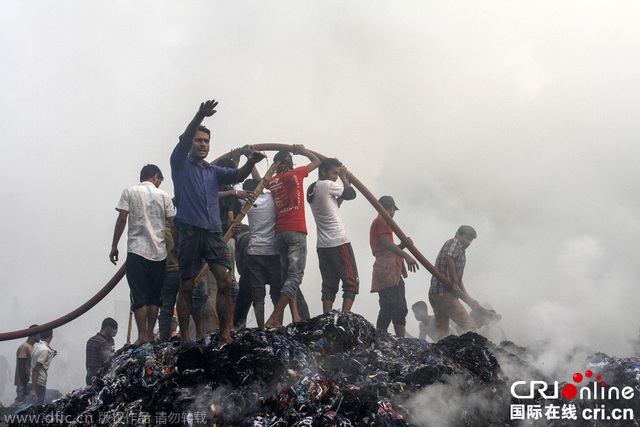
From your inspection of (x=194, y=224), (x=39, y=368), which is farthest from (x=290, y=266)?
(x=39, y=368)

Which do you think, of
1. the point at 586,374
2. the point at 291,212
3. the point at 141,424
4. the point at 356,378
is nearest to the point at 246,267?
the point at 291,212

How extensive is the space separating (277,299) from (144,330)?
1358 millimetres

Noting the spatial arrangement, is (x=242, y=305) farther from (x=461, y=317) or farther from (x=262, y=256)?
(x=461, y=317)

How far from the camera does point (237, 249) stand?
5.71 meters

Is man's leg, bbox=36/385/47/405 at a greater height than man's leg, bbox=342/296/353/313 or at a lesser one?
lesser

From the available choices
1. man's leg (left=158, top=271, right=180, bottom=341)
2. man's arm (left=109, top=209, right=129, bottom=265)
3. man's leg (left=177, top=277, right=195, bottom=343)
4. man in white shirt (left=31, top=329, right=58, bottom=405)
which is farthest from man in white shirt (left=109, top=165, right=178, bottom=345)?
man in white shirt (left=31, top=329, right=58, bottom=405)

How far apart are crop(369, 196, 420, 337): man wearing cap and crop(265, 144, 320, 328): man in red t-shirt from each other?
147cm

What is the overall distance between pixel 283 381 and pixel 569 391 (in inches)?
83.6

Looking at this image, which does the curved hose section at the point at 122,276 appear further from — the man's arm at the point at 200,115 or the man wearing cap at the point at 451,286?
the man's arm at the point at 200,115

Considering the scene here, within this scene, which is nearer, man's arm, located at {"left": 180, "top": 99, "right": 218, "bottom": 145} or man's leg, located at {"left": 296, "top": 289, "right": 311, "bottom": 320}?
man's arm, located at {"left": 180, "top": 99, "right": 218, "bottom": 145}

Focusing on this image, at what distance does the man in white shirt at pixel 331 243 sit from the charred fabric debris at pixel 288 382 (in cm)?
125

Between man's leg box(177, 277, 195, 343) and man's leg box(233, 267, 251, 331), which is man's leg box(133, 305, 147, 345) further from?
man's leg box(233, 267, 251, 331)

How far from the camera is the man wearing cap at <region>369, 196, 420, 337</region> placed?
6.05 meters

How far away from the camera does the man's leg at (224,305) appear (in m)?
3.74
